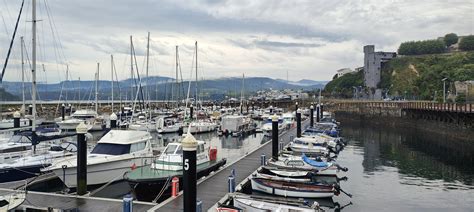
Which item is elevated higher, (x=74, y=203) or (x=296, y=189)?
(x=74, y=203)

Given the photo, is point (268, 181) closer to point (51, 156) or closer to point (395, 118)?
point (51, 156)

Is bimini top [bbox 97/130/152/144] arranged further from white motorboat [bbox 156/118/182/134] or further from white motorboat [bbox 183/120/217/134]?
white motorboat [bbox 183/120/217/134]

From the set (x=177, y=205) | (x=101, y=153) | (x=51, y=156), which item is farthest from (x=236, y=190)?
(x=51, y=156)

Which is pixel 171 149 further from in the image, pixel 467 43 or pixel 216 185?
pixel 467 43

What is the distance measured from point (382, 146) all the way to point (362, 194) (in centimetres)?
2584

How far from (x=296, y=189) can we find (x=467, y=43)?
178 metres

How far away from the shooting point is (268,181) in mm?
22359

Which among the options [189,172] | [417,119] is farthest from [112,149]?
[417,119]

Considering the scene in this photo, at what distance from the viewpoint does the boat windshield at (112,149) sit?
949 inches

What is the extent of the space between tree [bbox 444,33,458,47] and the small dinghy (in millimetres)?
195560

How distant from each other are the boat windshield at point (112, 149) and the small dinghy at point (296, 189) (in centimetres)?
855

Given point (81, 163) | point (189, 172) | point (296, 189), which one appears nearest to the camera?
point (189, 172)

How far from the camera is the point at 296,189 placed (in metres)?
22.0

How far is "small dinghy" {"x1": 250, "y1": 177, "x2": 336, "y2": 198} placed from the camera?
21984mm
